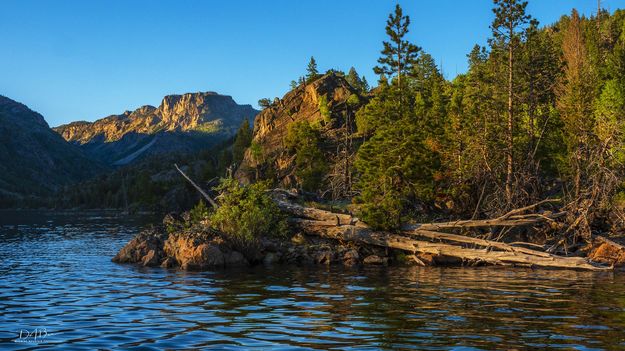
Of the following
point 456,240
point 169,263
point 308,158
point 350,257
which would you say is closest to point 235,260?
point 169,263

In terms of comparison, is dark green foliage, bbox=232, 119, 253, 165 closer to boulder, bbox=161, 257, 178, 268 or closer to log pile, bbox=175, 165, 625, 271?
log pile, bbox=175, 165, 625, 271

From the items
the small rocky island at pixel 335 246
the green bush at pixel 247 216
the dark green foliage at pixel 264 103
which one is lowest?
the small rocky island at pixel 335 246

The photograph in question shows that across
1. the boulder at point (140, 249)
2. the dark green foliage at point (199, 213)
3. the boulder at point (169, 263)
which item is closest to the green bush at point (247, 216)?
the dark green foliage at point (199, 213)

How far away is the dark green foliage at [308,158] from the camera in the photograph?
302ft

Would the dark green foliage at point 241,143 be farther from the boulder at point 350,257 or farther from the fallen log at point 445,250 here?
the boulder at point 350,257

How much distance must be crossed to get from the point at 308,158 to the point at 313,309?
80.8 m

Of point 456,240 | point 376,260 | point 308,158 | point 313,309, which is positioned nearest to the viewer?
point 313,309

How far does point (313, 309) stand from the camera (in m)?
18.5

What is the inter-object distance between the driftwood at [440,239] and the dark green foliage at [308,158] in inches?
2031

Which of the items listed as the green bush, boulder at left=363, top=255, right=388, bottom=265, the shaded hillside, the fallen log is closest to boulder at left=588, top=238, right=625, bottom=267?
the fallen log

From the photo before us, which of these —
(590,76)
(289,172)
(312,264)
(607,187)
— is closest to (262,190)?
(312,264)

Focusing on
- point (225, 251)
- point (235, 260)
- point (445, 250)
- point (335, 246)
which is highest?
point (445, 250)

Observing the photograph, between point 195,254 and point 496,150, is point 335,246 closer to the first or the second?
point 195,254

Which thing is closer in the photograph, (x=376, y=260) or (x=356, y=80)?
(x=376, y=260)
